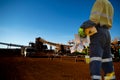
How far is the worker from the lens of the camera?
4.04 meters

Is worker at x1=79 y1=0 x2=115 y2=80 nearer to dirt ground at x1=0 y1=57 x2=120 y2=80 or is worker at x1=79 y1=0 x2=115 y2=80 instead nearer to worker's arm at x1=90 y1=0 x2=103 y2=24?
worker's arm at x1=90 y1=0 x2=103 y2=24

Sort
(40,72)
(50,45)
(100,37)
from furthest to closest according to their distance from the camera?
(50,45) → (40,72) → (100,37)

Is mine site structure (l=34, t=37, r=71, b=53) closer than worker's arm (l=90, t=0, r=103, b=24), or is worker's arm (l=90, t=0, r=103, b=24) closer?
worker's arm (l=90, t=0, r=103, b=24)

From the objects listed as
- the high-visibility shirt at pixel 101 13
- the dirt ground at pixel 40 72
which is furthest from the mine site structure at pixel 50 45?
the high-visibility shirt at pixel 101 13

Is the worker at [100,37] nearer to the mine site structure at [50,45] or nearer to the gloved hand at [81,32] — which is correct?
the gloved hand at [81,32]

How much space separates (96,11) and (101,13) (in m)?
0.10

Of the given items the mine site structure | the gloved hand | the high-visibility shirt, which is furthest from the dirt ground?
the mine site structure

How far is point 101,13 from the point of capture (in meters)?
4.28

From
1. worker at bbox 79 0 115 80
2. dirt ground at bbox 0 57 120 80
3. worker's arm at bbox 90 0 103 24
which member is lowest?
dirt ground at bbox 0 57 120 80

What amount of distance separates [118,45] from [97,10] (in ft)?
55.6

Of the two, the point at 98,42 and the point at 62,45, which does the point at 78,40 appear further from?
the point at 62,45

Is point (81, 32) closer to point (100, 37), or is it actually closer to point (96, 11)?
point (100, 37)

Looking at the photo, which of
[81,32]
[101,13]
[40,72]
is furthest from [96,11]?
[40,72]

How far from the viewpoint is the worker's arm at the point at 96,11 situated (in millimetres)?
4211
